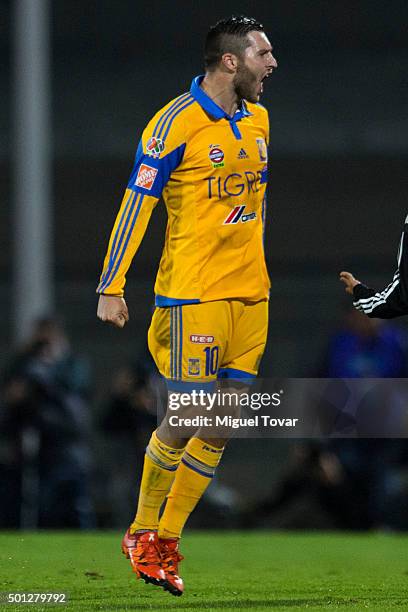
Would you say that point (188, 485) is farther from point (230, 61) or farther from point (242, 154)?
point (230, 61)

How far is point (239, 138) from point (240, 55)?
39 cm

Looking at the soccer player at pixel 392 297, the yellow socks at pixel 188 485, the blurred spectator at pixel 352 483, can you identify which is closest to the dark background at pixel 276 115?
the blurred spectator at pixel 352 483

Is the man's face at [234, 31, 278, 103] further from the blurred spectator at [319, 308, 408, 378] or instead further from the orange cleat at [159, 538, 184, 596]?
the blurred spectator at [319, 308, 408, 378]

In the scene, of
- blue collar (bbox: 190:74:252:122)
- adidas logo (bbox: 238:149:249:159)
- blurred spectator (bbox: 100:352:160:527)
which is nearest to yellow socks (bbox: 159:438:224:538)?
adidas logo (bbox: 238:149:249:159)

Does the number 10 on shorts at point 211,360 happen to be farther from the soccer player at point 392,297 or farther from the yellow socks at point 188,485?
the soccer player at point 392,297

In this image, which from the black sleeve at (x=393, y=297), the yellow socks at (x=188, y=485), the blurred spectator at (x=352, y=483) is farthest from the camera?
the blurred spectator at (x=352, y=483)

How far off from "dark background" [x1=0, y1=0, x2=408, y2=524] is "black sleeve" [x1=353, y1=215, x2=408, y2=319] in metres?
11.5

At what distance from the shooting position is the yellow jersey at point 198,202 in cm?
719

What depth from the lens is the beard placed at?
7277 mm

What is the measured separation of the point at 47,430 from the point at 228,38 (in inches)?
231

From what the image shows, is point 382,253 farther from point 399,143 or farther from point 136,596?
point 136,596

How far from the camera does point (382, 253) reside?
18.7 metres

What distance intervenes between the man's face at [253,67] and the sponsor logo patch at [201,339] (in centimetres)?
114
